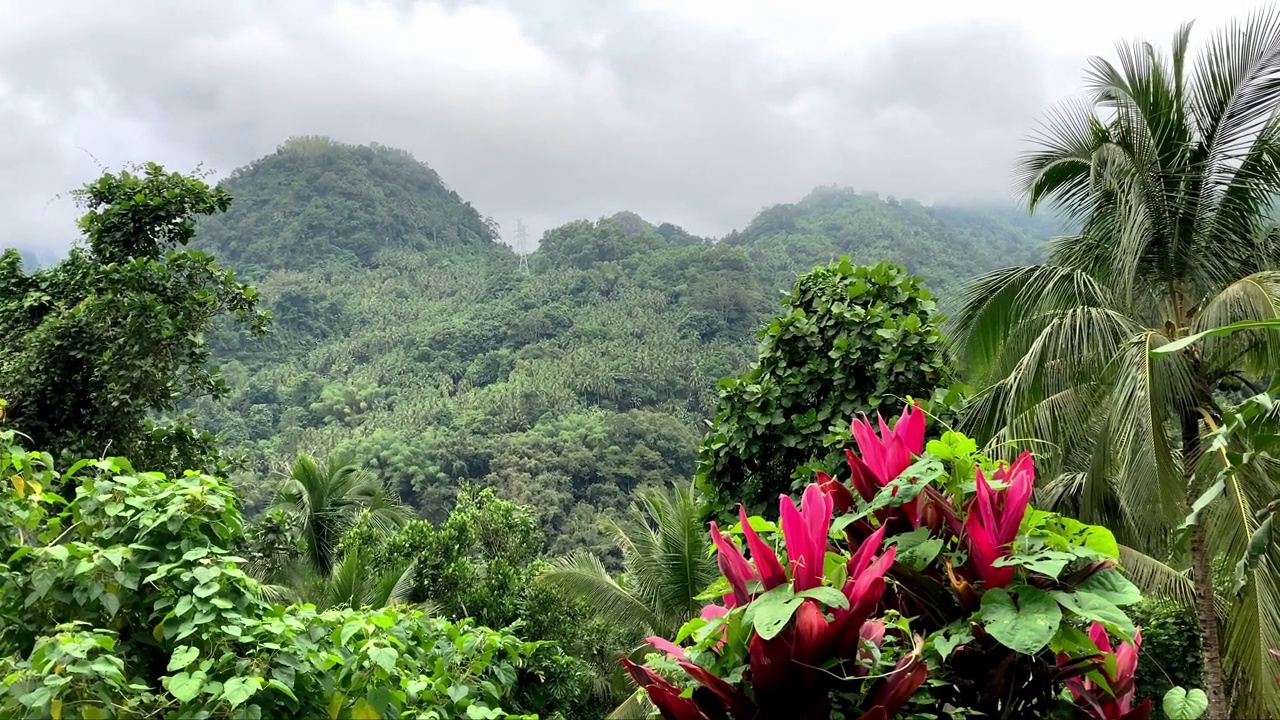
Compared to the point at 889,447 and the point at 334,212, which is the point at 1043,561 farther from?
the point at 334,212

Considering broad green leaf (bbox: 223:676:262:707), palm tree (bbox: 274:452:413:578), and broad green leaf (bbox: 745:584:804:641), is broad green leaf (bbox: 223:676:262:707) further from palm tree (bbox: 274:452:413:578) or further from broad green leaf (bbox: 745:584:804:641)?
palm tree (bbox: 274:452:413:578)

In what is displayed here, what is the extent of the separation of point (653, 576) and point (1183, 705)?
6.89m

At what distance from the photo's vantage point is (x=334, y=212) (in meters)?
54.4

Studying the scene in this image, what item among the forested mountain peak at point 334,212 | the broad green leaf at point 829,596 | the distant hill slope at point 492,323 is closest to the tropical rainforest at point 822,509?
the broad green leaf at point 829,596

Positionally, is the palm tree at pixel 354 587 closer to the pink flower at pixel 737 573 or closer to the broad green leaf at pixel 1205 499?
the pink flower at pixel 737 573

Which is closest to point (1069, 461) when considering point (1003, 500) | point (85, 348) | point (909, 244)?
point (1003, 500)

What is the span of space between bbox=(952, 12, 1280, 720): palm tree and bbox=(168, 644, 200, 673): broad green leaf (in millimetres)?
4197

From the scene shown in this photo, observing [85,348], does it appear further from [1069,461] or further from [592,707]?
[592,707]

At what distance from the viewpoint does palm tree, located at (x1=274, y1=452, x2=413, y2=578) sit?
42.2ft

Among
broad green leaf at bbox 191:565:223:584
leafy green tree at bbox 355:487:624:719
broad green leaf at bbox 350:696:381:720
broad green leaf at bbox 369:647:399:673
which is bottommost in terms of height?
leafy green tree at bbox 355:487:624:719

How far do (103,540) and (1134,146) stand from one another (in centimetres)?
560

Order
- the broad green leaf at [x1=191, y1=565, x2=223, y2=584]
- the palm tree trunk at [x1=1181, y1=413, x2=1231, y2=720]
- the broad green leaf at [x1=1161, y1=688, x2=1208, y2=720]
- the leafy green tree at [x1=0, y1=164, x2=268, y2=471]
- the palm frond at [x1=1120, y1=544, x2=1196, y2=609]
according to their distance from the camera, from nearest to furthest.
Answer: the broad green leaf at [x1=1161, y1=688, x2=1208, y2=720] → the broad green leaf at [x1=191, y1=565, x2=223, y2=584] → the palm tree trunk at [x1=1181, y1=413, x2=1231, y2=720] → the leafy green tree at [x1=0, y1=164, x2=268, y2=471] → the palm frond at [x1=1120, y1=544, x2=1196, y2=609]

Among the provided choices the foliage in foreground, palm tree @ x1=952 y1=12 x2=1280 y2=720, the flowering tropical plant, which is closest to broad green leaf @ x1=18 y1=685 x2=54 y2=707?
the foliage in foreground

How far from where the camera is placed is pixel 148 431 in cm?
573
